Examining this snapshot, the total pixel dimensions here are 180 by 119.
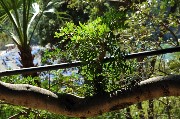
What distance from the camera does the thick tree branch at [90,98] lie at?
158 centimetres

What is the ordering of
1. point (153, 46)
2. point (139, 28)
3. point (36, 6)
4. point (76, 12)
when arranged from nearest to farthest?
point (153, 46)
point (139, 28)
point (36, 6)
point (76, 12)

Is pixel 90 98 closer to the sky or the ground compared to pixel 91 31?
closer to the ground

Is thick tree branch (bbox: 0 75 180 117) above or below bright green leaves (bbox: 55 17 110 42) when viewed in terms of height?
below

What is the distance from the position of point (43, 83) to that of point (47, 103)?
1.81 metres

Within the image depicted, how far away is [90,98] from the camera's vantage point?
1.62 metres

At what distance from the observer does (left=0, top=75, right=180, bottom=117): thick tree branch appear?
1.58 m

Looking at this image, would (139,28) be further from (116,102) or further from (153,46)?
(116,102)

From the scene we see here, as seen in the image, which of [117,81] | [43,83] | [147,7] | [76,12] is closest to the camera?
[117,81]

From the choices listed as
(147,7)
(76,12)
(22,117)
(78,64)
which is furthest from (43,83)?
(76,12)

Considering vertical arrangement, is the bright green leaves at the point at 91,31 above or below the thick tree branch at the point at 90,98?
above

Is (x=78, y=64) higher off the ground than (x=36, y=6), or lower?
lower

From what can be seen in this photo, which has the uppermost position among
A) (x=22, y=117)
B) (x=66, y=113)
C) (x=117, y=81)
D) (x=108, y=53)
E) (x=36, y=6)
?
(x=36, y=6)

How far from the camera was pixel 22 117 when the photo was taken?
2715 mm

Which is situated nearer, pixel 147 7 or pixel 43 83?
pixel 43 83
